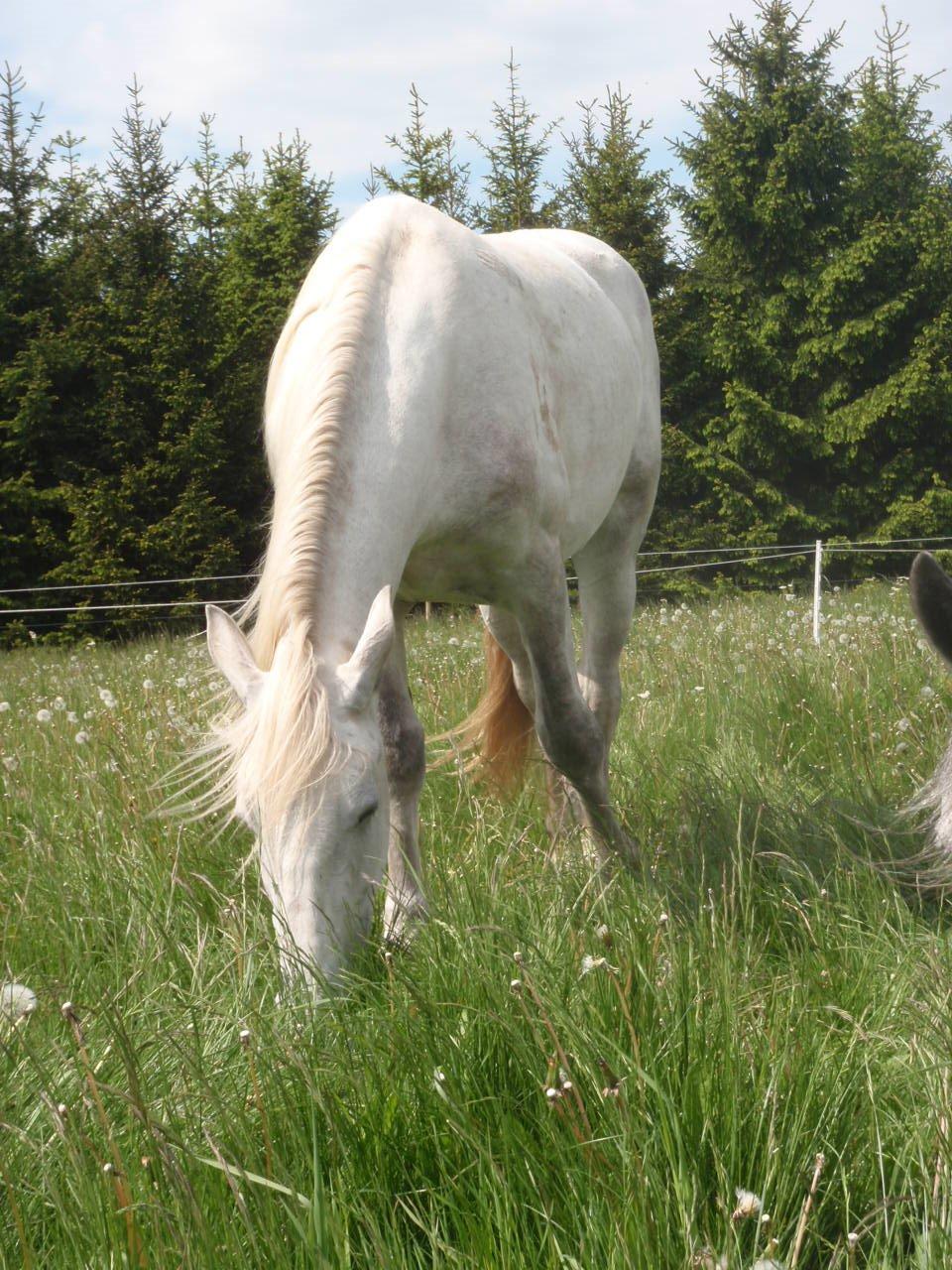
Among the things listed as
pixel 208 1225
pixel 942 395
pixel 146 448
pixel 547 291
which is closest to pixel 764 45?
pixel 942 395

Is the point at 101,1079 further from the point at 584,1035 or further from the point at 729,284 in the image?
the point at 729,284

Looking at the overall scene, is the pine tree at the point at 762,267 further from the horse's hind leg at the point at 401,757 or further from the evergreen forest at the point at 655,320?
the horse's hind leg at the point at 401,757

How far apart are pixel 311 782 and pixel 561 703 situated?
1.68 meters

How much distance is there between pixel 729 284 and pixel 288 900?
1894cm

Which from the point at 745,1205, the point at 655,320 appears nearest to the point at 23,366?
the point at 655,320

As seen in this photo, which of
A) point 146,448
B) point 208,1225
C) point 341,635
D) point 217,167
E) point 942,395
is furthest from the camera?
point 217,167

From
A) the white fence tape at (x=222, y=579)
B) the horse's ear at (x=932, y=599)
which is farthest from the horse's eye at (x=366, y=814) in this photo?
the white fence tape at (x=222, y=579)

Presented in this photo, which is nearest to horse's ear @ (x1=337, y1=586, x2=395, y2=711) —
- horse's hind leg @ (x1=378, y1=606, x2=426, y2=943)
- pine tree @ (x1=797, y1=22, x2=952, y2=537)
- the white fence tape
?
horse's hind leg @ (x1=378, y1=606, x2=426, y2=943)

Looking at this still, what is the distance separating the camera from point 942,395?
759 inches

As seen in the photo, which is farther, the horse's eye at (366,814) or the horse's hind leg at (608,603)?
the horse's hind leg at (608,603)

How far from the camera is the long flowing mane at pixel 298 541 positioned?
2.47 meters

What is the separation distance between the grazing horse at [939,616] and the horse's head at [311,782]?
44.8 inches

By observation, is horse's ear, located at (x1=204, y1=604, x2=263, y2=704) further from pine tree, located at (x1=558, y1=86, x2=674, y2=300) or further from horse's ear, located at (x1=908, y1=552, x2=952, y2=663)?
pine tree, located at (x1=558, y1=86, x2=674, y2=300)

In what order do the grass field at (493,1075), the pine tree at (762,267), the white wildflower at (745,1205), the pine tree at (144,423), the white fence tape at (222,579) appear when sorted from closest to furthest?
the white wildflower at (745,1205) → the grass field at (493,1075) → the white fence tape at (222,579) → the pine tree at (144,423) → the pine tree at (762,267)
